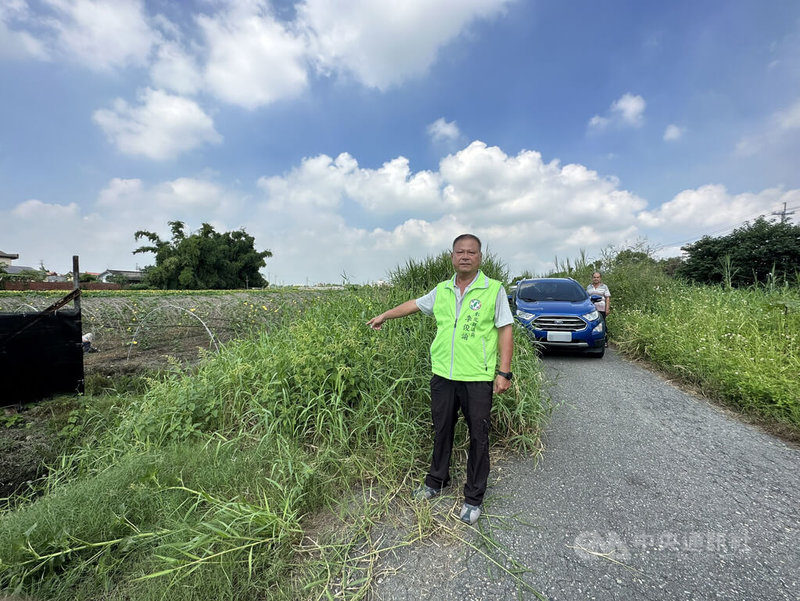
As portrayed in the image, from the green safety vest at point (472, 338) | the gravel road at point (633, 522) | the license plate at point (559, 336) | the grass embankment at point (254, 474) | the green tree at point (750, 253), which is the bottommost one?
the gravel road at point (633, 522)

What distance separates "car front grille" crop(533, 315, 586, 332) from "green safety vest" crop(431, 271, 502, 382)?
14.1 feet

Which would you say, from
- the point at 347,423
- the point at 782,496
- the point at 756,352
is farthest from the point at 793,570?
the point at 756,352

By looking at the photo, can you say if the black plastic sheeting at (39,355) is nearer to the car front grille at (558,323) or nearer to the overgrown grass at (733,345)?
the car front grille at (558,323)

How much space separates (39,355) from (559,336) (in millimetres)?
7307

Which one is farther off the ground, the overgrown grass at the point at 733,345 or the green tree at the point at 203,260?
the green tree at the point at 203,260

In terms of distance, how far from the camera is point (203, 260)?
3325cm

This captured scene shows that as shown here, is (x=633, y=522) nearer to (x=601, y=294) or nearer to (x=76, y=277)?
(x=601, y=294)

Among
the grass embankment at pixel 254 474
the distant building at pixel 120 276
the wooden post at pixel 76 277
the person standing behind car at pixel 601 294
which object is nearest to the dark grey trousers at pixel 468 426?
the grass embankment at pixel 254 474

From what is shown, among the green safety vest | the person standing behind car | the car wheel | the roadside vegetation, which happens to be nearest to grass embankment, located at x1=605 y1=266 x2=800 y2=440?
the roadside vegetation

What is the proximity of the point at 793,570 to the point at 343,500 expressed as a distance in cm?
235

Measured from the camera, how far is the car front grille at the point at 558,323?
5.94 meters

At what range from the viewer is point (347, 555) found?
182 cm

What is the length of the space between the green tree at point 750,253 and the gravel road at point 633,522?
1581cm

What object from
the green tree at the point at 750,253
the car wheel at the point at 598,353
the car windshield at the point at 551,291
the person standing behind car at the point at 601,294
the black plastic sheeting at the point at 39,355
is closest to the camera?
the black plastic sheeting at the point at 39,355
